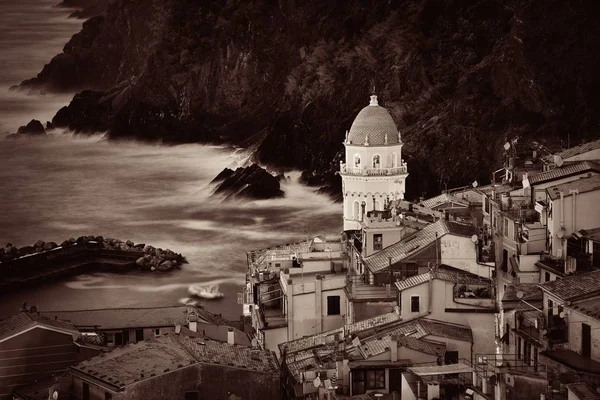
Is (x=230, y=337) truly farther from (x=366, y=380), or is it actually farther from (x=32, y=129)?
(x=32, y=129)

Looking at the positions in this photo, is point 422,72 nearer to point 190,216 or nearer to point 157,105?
point 190,216

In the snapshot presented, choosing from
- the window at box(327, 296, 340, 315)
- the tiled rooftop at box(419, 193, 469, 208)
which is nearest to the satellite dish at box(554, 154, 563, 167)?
the window at box(327, 296, 340, 315)

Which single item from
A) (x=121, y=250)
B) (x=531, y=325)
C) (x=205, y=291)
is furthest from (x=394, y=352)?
(x=121, y=250)

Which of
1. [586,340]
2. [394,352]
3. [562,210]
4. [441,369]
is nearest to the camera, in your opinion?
[586,340]

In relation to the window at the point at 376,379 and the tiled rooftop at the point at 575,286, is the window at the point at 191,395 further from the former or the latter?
the tiled rooftop at the point at 575,286

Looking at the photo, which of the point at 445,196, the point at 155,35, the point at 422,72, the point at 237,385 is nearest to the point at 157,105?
the point at 155,35

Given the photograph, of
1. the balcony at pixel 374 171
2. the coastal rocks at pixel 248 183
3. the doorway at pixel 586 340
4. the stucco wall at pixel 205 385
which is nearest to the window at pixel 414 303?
the stucco wall at pixel 205 385
